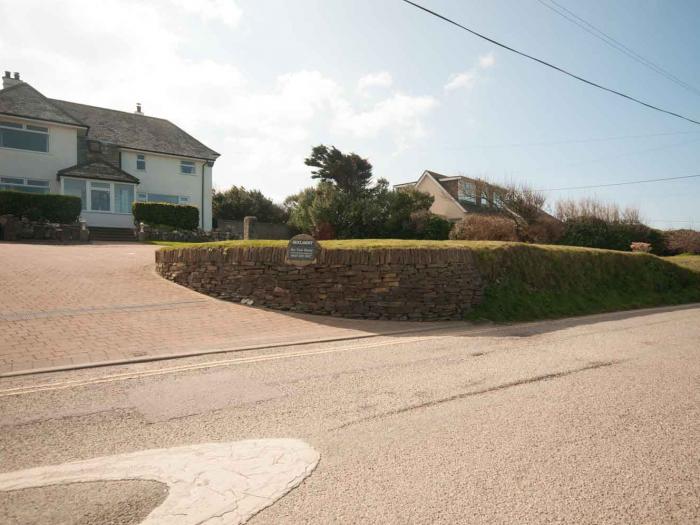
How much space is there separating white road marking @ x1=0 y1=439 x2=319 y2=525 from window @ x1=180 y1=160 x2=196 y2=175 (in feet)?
105

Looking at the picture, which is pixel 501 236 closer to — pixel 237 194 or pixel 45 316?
pixel 45 316

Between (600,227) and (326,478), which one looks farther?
(600,227)

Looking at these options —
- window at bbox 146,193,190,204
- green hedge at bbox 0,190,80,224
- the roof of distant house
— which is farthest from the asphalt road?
the roof of distant house

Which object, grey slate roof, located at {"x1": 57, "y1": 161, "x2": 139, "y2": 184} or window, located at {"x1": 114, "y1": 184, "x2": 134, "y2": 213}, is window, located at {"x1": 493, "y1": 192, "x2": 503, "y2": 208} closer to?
grey slate roof, located at {"x1": 57, "y1": 161, "x2": 139, "y2": 184}

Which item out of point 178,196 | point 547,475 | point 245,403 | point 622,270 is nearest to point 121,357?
point 245,403

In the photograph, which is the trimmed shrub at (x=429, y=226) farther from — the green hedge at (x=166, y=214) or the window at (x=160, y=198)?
the window at (x=160, y=198)

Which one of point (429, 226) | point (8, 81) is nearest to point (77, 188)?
point (8, 81)

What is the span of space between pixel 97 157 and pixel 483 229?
2576 cm

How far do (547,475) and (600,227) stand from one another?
27.7m

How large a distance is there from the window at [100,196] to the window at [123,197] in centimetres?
38

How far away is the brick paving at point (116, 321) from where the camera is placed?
656cm

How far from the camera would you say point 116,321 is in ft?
27.0

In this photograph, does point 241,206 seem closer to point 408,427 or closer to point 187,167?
point 187,167

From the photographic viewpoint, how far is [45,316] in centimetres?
809
